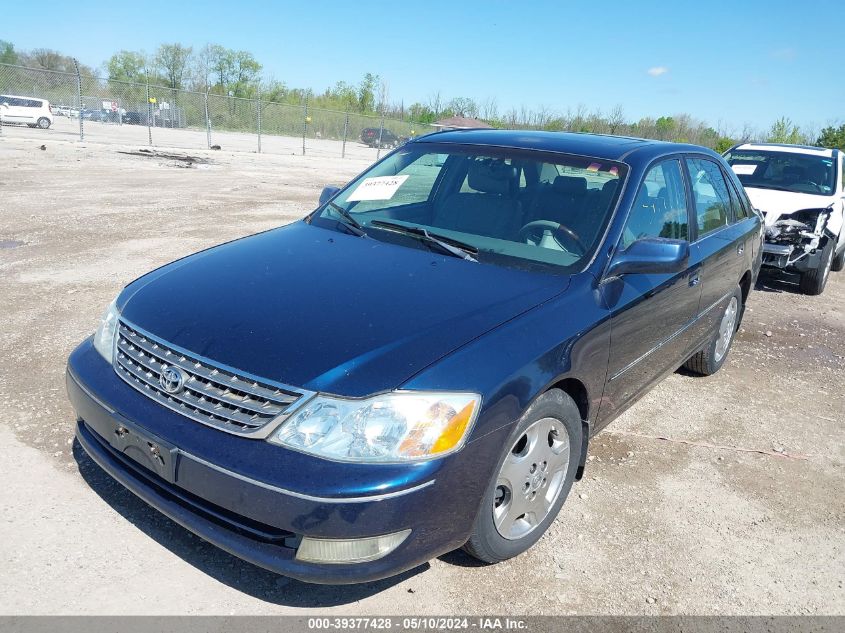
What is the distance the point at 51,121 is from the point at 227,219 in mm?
27806

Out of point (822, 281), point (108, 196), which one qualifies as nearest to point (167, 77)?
point (108, 196)

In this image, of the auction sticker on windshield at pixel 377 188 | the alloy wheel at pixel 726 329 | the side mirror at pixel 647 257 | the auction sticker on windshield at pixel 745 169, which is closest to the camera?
the side mirror at pixel 647 257

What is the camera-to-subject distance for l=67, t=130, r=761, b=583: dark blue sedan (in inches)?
85.2

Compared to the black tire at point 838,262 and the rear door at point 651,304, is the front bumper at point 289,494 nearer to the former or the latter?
the rear door at point 651,304

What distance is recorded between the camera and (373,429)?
216 centimetres

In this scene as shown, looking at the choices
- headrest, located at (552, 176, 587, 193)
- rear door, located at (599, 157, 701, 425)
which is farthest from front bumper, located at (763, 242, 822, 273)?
A: headrest, located at (552, 176, 587, 193)

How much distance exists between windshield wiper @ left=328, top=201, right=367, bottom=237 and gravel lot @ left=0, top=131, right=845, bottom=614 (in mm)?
1673

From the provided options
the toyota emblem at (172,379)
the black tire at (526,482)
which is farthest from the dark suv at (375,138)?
the toyota emblem at (172,379)

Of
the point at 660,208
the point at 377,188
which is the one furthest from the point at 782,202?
the point at 377,188

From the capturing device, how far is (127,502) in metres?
2.97

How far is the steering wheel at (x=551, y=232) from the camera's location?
324 centimetres

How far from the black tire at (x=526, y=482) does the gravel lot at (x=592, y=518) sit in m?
0.14

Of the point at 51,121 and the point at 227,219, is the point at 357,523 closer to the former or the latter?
the point at 227,219

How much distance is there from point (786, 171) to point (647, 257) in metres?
7.53
